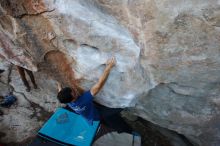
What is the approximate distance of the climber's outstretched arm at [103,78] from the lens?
10.6ft

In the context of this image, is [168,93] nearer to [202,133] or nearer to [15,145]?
[202,133]

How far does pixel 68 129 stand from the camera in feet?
11.3

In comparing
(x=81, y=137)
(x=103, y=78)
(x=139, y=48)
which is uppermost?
(x=139, y=48)

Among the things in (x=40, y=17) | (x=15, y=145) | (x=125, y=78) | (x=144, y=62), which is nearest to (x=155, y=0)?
(x=144, y=62)

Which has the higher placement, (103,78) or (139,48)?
(139,48)

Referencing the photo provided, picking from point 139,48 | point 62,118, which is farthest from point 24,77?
point 139,48

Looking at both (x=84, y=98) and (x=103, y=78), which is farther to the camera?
(x=84, y=98)

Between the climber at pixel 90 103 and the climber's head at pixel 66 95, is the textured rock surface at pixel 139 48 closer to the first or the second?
the climber at pixel 90 103

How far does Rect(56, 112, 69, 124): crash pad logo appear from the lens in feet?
11.3

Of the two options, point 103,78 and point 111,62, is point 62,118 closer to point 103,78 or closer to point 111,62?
point 103,78

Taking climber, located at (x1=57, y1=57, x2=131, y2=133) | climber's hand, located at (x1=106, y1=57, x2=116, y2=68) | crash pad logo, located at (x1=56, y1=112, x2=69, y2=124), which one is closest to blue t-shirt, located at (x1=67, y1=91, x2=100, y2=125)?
climber, located at (x1=57, y1=57, x2=131, y2=133)

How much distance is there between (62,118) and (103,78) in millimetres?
712

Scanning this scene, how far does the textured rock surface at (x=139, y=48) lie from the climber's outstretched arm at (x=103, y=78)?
0.24 feet

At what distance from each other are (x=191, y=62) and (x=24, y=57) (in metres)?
2.20
